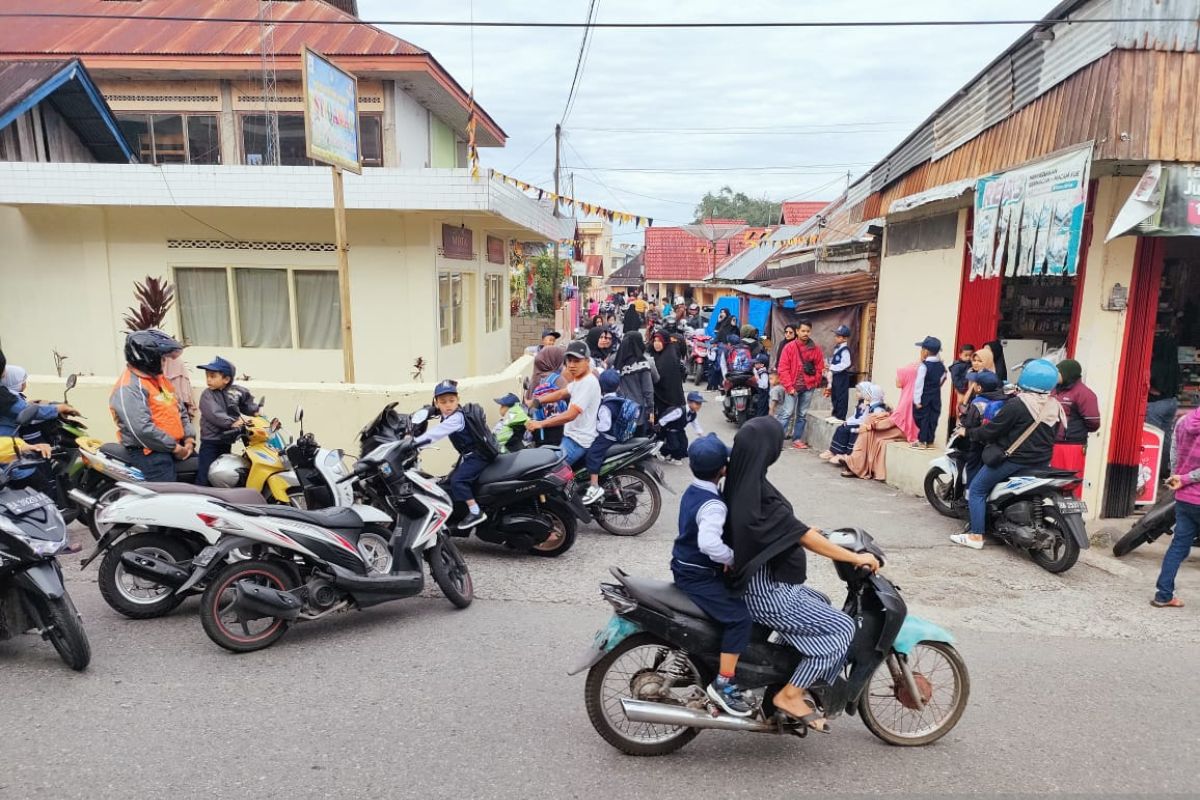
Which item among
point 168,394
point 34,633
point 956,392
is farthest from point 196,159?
point 956,392

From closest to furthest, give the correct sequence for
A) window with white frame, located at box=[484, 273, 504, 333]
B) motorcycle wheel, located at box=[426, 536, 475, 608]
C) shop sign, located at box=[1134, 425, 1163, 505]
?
motorcycle wheel, located at box=[426, 536, 475, 608] < shop sign, located at box=[1134, 425, 1163, 505] < window with white frame, located at box=[484, 273, 504, 333]

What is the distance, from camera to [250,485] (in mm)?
5992

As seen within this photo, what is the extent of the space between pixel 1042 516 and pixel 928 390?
9.81ft

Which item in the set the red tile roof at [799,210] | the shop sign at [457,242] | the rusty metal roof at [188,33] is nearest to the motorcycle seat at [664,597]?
the shop sign at [457,242]

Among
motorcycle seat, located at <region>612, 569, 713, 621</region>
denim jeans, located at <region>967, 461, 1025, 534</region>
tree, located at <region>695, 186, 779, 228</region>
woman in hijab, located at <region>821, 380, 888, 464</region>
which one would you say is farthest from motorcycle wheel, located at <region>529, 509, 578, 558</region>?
tree, located at <region>695, 186, 779, 228</region>

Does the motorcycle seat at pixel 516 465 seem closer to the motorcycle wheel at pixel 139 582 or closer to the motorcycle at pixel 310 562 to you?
the motorcycle at pixel 310 562

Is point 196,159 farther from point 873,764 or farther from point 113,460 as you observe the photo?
point 873,764

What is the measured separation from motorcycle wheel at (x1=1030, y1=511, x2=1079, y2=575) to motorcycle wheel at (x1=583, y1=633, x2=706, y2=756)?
3899mm

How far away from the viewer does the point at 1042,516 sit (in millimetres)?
6125

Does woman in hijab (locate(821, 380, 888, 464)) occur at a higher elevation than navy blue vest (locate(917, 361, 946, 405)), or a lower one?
lower

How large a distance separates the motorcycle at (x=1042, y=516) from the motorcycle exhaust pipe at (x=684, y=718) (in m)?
3.83

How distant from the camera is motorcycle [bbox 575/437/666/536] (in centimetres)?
677

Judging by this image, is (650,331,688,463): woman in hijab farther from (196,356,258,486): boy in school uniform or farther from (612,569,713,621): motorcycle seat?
(612,569,713,621): motorcycle seat

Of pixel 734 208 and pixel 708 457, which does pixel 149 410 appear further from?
pixel 734 208
